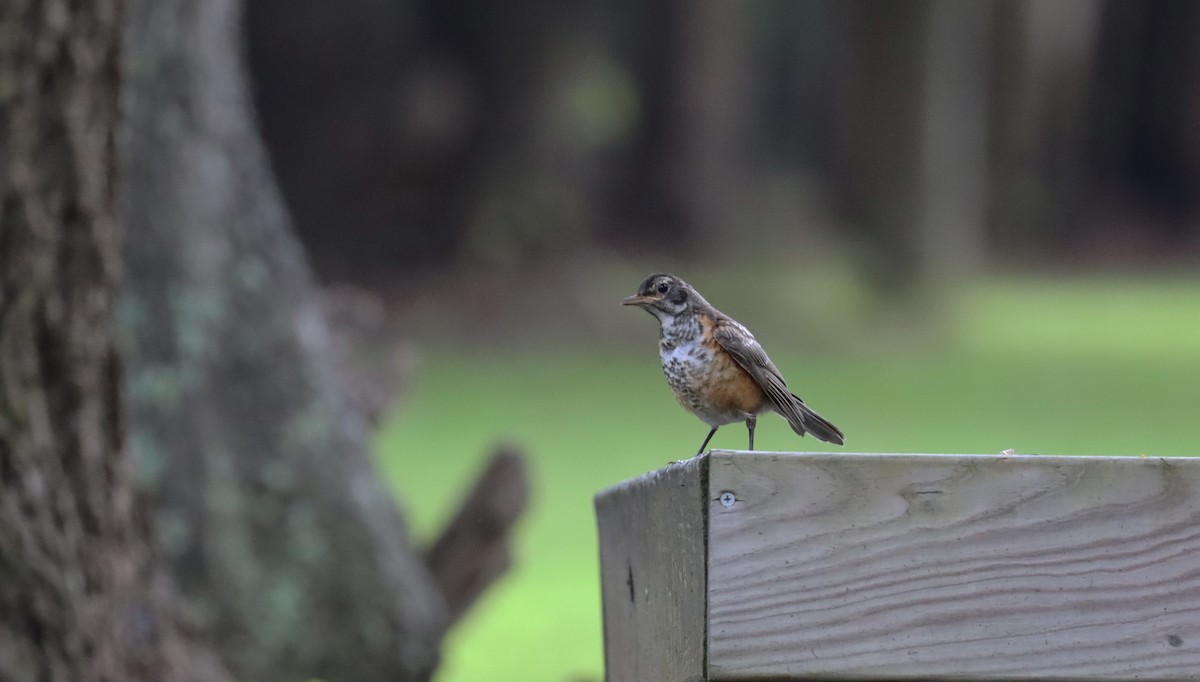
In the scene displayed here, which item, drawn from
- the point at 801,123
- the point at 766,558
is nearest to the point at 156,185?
the point at 766,558

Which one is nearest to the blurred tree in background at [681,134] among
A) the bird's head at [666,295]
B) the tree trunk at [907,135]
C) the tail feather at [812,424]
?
the tree trunk at [907,135]

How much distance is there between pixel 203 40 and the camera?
233 inches

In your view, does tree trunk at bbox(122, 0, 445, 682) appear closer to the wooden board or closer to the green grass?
the green grass

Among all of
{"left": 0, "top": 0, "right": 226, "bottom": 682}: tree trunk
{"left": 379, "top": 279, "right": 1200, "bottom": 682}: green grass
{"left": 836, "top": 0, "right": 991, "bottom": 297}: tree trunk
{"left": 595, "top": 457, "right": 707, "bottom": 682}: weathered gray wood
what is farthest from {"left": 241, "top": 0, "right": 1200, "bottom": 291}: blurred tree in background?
{"left": 595, "top": 457, "right": 707, "bottom": 682}: weathered gray wood

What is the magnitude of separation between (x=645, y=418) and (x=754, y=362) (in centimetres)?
949

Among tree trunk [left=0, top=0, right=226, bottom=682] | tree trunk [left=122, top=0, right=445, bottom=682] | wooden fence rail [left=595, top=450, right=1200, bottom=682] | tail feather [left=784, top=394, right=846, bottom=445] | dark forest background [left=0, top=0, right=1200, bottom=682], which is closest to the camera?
wooden fence rail [left=595, top=450, right=1200, bottom=682]

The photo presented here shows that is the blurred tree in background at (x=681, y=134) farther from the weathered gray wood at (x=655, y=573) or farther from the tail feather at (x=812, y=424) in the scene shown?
the weathered gray wood at (x=655, y=573)

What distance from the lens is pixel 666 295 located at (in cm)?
361

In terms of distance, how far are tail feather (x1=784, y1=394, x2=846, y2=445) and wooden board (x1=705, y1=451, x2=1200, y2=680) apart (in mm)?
1013

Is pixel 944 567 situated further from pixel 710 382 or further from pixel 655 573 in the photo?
pixel 710 382

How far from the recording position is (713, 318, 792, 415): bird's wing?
3.50m

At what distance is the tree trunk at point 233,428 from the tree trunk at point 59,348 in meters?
1.52

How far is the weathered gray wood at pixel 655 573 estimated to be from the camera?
238cm

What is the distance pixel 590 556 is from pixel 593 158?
20001mm
